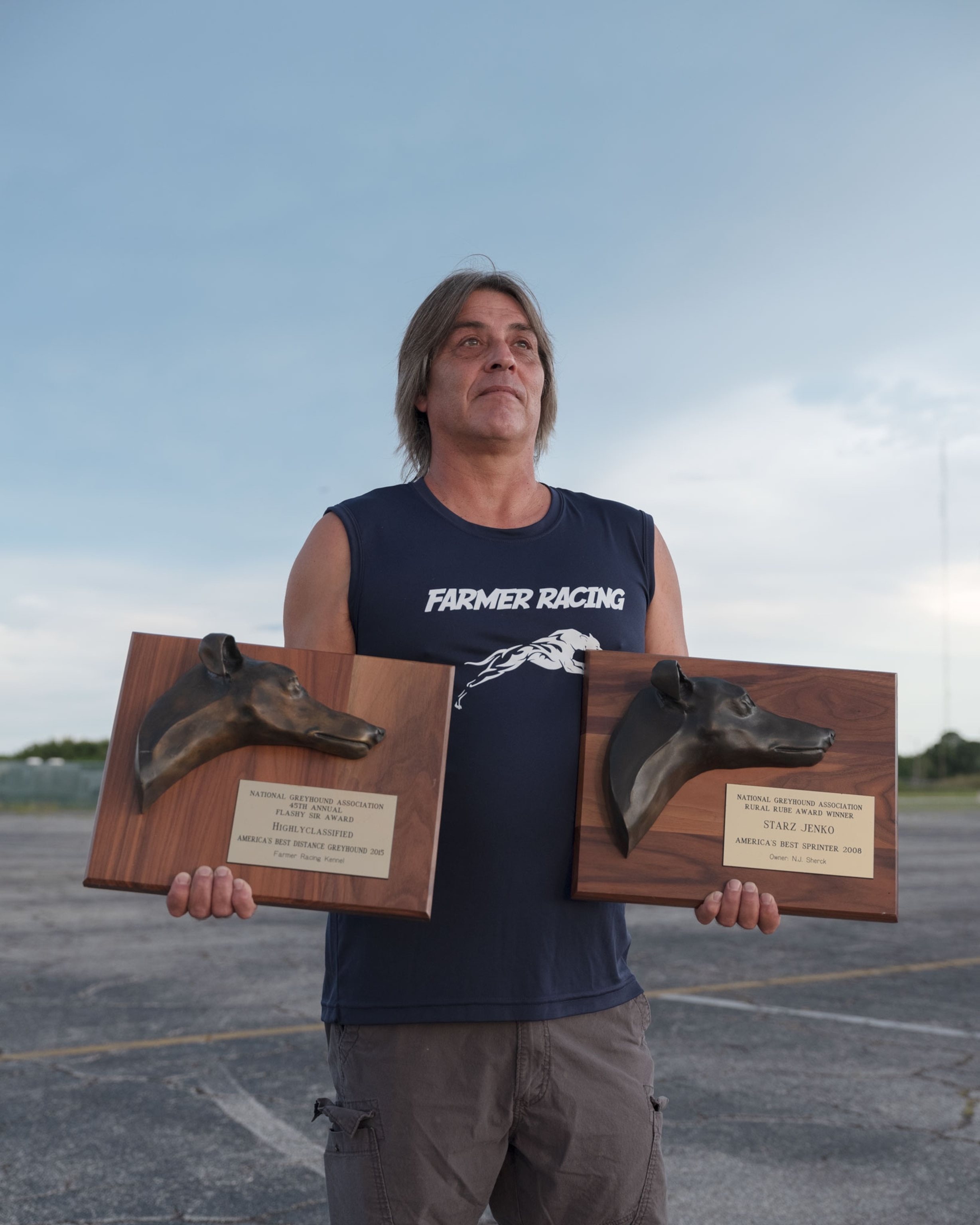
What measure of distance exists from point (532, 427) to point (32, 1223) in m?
3.09

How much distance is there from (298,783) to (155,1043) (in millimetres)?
4300

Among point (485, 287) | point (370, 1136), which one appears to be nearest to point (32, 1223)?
point (370, 1136)

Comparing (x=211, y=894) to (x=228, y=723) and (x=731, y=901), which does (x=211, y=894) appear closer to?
(x=228, y=723)

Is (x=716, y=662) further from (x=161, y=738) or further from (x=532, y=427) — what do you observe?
(x=161, y=738)

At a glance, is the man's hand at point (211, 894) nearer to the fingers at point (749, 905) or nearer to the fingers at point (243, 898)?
the fingers at point (243, 898)

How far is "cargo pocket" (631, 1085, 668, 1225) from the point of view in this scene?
1.82 meters

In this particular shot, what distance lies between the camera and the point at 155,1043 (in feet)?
17.6

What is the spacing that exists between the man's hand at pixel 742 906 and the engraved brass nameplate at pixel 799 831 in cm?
4

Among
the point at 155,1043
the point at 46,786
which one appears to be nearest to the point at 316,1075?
the point at 155,1043

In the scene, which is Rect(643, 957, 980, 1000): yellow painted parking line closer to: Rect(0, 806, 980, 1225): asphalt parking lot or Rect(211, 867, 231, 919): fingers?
Rect(0, 806, 980, 1225): asphalt parking lot

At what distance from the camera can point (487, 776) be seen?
188 centimetres

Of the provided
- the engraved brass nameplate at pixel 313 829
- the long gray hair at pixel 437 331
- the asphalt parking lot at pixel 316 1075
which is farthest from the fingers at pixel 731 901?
the asphalt parking lot at pixel 316 1075

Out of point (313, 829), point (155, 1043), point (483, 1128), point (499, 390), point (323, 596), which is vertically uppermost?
point (499, 390)

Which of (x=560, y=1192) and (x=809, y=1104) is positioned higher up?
(x=560, y=1192)
